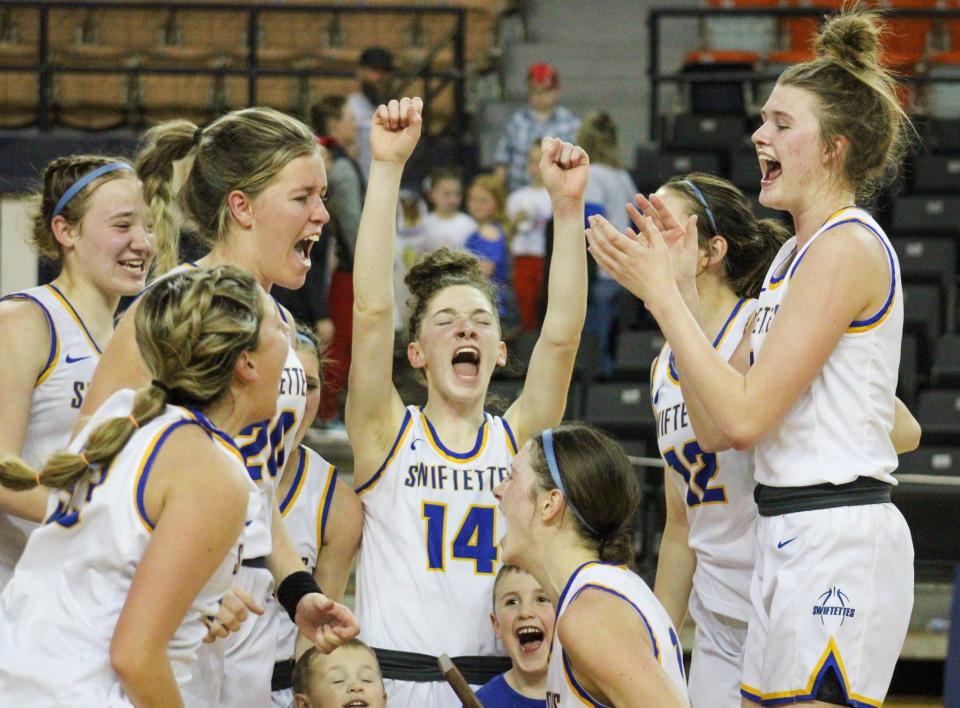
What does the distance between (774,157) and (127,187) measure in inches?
69.7

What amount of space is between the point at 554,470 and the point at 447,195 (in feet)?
18.6

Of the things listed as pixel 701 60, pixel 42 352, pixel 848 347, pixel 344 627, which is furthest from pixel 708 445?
pixel 701 60

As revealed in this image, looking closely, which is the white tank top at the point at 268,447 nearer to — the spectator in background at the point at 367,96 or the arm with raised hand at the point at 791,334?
the arm with raised hand at the point at 791,334

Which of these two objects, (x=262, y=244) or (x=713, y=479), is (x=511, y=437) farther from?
(x=262, y=244)

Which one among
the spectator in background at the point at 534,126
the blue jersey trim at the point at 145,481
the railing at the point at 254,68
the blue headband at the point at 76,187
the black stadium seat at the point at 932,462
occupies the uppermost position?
the railing at the point at 254,68

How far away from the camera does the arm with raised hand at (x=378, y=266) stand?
3.68 m

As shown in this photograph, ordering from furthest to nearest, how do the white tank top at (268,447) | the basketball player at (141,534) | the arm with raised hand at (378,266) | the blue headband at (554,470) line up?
1. the arm with raised hand at (378,266)
2. the white tank top at (268,447)
3. the blue headband at (554,470)
4. the basketball player at (141,534)

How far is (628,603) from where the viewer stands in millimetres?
2719

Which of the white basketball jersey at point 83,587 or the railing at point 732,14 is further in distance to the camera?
the railing at point 732,14

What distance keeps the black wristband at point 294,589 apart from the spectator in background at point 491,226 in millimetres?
5067

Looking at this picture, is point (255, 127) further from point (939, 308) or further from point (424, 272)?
point (939, 308)

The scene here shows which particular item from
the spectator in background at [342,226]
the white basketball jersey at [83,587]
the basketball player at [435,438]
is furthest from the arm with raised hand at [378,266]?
the spectator in background at [342,226]

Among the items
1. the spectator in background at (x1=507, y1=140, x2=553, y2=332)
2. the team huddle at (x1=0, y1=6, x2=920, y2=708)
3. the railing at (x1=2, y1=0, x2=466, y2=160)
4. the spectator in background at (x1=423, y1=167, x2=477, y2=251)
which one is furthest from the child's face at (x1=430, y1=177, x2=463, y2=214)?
the team huddle at (x1=0, y1=6, x2=920, y2=708)

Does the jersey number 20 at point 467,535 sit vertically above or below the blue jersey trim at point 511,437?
below
